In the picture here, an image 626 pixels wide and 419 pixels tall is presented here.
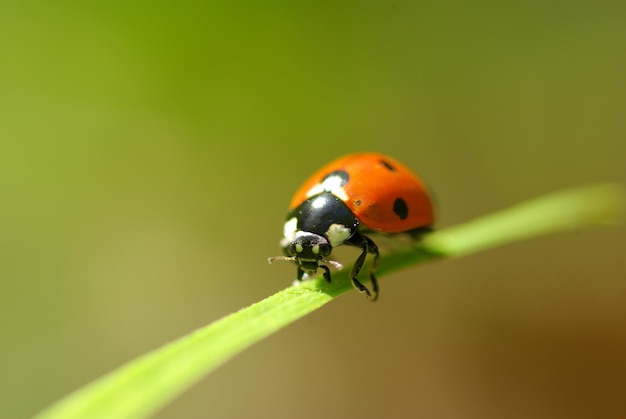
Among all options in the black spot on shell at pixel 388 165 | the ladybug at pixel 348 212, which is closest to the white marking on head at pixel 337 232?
the ladybug at pixel 348 212

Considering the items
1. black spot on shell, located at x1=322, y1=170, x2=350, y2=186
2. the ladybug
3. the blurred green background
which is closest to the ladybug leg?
the ladybug

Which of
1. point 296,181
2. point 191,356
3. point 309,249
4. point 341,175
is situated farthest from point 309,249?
point 296,181

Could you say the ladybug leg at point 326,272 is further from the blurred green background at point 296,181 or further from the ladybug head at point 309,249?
the blurred green background at point 296,181

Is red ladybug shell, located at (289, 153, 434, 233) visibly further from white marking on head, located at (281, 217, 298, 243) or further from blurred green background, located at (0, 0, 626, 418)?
blurred green background, located at (0, 0, 626, 418)

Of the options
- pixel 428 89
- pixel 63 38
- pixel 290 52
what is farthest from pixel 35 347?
pixel 428 89

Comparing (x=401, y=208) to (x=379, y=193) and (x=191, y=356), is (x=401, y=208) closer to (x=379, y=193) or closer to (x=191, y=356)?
(x=379, y=193)

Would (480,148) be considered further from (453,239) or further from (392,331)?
(453,239)
